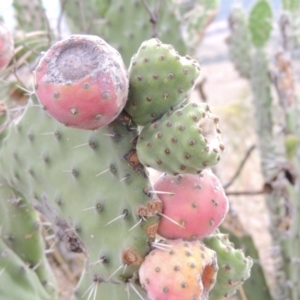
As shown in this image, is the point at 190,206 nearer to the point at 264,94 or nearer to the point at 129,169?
the point at 129,169

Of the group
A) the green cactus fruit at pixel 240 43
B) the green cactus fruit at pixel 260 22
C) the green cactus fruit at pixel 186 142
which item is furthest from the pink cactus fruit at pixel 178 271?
the green cactus fruit at pixel 240 43

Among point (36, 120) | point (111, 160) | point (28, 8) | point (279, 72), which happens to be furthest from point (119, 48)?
point (111, 160)

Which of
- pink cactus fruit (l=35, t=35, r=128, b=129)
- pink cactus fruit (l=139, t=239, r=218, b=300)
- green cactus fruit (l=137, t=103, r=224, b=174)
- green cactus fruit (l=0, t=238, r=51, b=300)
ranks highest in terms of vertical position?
pink cactus fruit (l=35, t=35, r=128, b=129)

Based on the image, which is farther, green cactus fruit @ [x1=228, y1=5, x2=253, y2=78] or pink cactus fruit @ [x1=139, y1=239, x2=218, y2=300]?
green cactus fruit @ [x1=228, y1=5, x2=253, y2=78]

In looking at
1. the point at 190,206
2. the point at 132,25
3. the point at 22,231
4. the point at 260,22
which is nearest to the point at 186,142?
the point at 190,206

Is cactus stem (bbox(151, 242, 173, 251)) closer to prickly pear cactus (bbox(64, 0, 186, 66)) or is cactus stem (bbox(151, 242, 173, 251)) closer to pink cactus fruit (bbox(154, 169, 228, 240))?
pink cactus fruit (bbox(154, 169, 228, 240))

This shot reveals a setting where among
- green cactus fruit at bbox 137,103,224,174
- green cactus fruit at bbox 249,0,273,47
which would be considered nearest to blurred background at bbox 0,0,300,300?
green cactus fruit at bbox 249,0,273,47

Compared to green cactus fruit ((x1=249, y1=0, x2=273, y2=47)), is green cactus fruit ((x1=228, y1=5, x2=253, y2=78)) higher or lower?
green cactus fruit ((x1=249, y1=0, x2=273, y2=47))
